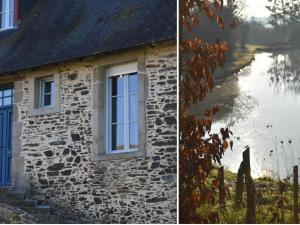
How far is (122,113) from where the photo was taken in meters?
8.55

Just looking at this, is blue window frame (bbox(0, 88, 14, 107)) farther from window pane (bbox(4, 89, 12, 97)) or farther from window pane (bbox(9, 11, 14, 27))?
window pane (bbox(9, 11, 14, 27))

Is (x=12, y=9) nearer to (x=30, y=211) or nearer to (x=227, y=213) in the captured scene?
(x=30, y=211)

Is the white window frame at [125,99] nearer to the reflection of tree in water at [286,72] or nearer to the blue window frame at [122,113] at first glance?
the blue window frame at [122,113]

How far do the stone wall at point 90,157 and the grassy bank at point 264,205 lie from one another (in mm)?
1539

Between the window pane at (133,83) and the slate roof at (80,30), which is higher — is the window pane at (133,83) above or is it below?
below

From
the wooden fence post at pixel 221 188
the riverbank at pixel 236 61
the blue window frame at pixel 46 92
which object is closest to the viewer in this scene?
the wooden fence post at pixel 221 188

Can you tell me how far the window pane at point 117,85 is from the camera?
8617mm

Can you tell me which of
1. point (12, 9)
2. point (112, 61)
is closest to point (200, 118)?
point (112, 61)

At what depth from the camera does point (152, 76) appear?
26.5 feet

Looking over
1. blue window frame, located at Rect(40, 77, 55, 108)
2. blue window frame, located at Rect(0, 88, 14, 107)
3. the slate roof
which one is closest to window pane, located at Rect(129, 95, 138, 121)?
the slate roof

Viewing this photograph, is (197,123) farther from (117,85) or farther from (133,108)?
(117,85)

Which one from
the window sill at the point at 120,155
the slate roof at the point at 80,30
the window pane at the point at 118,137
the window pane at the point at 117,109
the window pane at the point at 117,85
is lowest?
the window sill at the point at 120,155

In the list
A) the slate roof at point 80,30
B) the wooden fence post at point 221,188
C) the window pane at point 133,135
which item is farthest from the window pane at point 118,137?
the wooden fence post at point 221,188

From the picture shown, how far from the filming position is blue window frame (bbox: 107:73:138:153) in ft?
27.6
